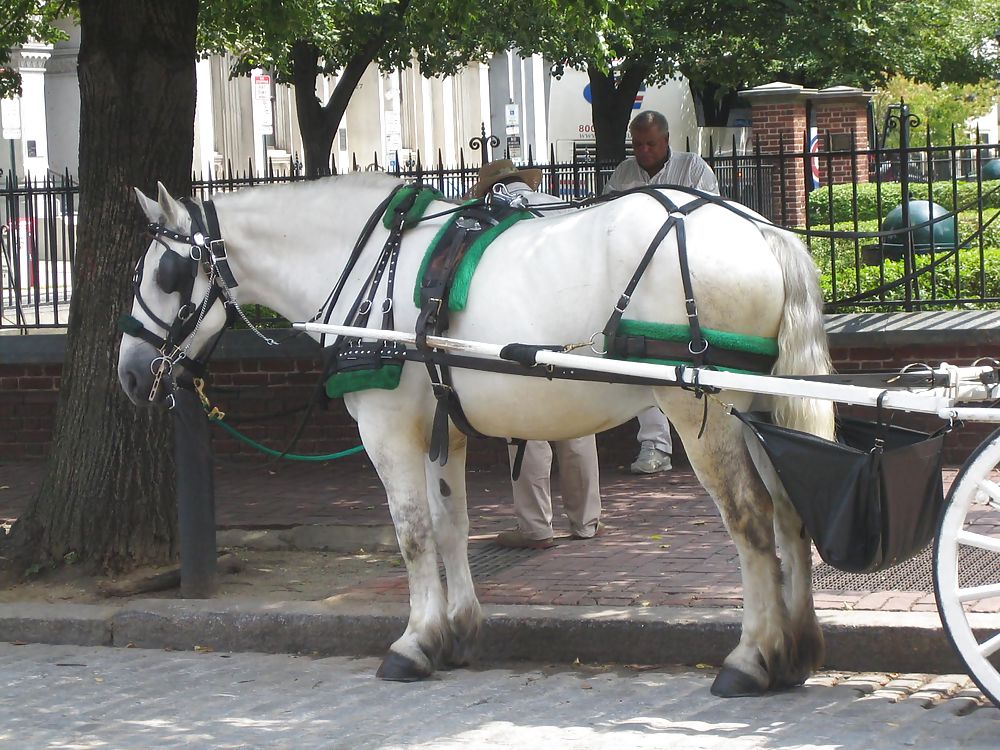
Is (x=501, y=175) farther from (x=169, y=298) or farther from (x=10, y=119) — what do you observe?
(x=10, y=119)

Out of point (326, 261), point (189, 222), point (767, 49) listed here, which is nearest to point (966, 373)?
point (326, 261)

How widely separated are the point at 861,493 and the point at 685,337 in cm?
83

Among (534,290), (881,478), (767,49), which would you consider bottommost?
(881,478)

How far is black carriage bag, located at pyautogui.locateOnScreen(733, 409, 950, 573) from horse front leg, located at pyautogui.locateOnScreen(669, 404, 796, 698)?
0.88 ft

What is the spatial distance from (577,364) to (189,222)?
6.35 feet

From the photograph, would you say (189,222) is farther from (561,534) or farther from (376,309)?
(561,534)

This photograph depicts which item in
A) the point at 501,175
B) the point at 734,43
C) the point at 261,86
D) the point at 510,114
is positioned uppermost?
the point at 734,43

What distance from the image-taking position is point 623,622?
576 cm

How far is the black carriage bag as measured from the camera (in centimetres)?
460

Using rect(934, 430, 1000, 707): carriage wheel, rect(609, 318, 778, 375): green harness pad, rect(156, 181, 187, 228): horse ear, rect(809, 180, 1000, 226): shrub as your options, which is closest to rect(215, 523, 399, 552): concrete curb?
rect(156, 181, 187, 228): horse ear

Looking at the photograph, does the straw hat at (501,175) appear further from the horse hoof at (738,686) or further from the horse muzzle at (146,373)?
the horse hoof at (738,686)

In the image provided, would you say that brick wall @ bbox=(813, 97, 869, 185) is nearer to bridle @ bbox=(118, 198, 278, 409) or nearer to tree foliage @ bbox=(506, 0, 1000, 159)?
tree foliage @ bbox=(506, 0, 1000, 159)

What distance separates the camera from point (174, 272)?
227 inches

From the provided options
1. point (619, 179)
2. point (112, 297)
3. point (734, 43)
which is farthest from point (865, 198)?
point (112, 297)
